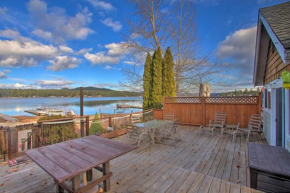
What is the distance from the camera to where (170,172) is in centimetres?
262

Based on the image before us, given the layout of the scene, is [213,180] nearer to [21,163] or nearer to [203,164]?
[203,164]

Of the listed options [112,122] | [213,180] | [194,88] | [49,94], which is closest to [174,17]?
[194,88]

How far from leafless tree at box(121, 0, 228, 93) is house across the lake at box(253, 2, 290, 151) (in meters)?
5.67

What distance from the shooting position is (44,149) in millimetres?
2160

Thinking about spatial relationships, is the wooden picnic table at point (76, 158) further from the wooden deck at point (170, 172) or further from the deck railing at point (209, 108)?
the deck railing at point (209, 108)

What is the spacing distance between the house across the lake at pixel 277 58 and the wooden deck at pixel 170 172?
0.99m

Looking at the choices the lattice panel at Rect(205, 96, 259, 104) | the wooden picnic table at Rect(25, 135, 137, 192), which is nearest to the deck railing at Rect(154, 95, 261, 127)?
the lattice panel at Rect(205, 96, 259, 104)

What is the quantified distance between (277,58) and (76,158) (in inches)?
191

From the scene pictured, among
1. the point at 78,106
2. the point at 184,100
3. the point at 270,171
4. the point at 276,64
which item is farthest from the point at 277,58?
the point at 78,106

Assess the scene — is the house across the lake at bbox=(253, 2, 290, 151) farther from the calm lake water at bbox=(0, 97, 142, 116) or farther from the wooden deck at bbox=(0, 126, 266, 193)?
the calm lake water at bbox=(0, 97, 142, 116)

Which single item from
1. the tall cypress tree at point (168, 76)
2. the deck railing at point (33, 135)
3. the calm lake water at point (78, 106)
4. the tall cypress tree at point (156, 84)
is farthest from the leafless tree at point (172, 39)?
the deck railing at point (33, 135)

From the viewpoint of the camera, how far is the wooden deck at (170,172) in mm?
2178

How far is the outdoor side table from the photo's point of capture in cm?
184

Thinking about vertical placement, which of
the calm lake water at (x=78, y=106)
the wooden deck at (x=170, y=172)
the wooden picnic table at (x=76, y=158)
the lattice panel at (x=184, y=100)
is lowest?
the calm lake water at (x=78, y=106)
